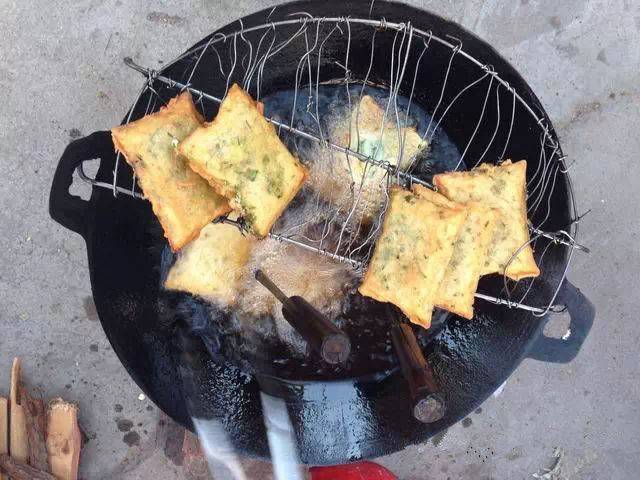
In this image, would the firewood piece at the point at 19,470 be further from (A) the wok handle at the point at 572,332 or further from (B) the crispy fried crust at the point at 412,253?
(A) the wok handle at the point at 572,332

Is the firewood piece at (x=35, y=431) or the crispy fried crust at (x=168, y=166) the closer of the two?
the crispy fried crust at (x=168, y=166)

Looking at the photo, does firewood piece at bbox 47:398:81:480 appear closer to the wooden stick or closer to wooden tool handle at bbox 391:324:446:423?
the wooden stick

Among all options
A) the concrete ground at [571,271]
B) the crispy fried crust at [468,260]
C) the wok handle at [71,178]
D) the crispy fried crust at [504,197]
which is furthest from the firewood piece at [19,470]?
the crispy fried crust at [504,197]

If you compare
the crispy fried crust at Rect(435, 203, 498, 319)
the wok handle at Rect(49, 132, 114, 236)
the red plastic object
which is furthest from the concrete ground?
the crispy fried crust at Rect(435, 203, 498, 319)

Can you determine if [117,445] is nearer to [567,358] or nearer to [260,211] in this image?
[260,211]

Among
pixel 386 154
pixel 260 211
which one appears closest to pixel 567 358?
pixel 386 154

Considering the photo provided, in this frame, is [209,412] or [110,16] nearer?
[209,412]
